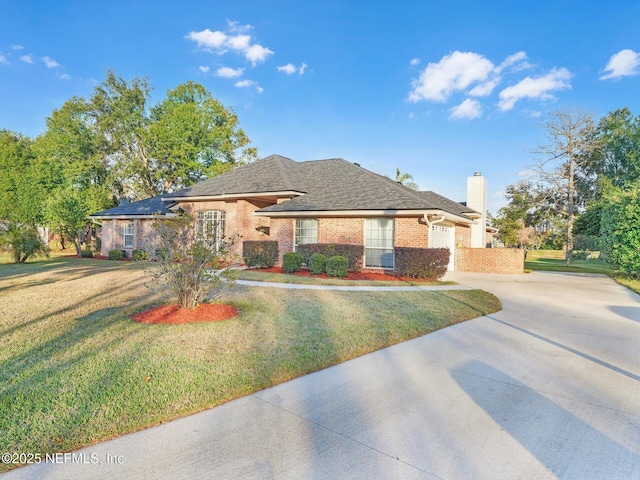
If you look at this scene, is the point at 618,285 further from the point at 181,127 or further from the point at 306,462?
the point at 181,127

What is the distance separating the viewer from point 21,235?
17.6 metres

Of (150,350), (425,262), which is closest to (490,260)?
(425,262)

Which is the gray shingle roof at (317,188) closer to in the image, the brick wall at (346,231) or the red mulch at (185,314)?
the brick wall at (346,231)

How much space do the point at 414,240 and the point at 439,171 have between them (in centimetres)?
1336

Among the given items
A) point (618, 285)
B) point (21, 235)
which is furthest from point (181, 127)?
point (618, 285)

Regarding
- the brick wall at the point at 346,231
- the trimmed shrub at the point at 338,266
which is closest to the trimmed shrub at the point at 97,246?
the brick wall at the point at 346,231

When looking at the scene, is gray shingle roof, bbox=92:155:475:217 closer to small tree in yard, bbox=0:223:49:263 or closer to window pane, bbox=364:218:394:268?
window pane, bbox=364:218:394:268

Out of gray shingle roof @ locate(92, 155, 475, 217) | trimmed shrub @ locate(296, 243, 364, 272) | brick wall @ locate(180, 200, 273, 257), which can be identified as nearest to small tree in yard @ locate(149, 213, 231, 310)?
trimmed shrub @ locate(296, 243, 364, 272)

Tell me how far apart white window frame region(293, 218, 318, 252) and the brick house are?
0.14 ft

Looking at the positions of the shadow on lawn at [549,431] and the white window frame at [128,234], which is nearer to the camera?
the shadow on lawn at [549,431]

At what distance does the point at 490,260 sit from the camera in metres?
17.3

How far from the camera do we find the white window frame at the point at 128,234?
2279 centimetres

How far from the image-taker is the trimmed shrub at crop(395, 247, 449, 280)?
12773 millimetres

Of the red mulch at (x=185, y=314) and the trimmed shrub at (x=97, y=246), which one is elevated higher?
the trimmed shrub at (x=97, y=246)
